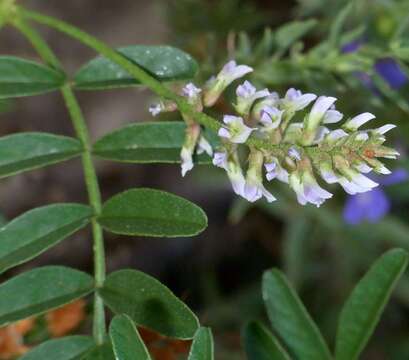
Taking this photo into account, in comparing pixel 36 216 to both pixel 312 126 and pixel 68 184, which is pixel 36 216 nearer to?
pixel 312 126

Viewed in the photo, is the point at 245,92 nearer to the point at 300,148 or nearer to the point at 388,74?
the point at 300,148

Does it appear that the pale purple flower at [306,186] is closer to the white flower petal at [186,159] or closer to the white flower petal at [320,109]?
the white flower petal at [320,109]

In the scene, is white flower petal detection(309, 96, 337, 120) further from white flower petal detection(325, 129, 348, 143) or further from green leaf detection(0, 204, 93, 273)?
green leaf detection(0, 204, 93, 273)

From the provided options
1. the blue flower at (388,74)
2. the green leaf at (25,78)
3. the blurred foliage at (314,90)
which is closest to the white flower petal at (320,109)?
the green leaf at (25,78)

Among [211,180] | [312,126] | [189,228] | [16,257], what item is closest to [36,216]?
[16,257]

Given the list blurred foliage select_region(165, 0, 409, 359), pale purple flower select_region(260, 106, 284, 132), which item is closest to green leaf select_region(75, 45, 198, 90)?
pale purple flower select_region(260, 106, 284, 132)
